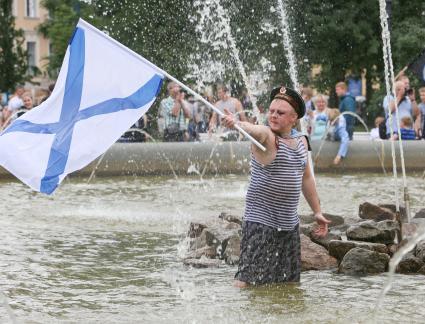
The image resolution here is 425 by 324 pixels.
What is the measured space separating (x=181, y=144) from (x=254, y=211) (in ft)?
35.8

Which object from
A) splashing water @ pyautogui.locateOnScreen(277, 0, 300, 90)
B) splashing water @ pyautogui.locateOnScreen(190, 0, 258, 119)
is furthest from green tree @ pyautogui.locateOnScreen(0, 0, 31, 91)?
splashing water @ pyautogui.locateOnScreen(277, 0, 300, 90)

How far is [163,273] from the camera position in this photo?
893cm

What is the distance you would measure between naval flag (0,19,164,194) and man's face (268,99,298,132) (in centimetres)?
74

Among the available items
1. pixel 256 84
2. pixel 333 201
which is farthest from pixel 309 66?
pixel 333 201

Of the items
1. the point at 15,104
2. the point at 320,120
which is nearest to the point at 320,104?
the point at 320,120

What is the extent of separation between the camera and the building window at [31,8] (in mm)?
84938

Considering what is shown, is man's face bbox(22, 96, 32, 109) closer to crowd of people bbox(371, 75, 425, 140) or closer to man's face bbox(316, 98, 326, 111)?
man's face bbox(316, 98, 326, 111)

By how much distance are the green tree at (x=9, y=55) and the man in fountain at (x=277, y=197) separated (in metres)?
39.3

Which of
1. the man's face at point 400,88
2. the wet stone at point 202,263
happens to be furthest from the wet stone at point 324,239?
the man's face at point 400,88

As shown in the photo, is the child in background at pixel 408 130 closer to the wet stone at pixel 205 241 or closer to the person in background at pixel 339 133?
the person in background at pixel 339 133

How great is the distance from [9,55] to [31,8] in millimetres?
39208

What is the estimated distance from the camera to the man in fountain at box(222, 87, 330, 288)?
7656 mm

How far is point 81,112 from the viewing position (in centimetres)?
733

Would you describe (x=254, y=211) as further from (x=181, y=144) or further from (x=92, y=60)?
(x=181, y=144)
